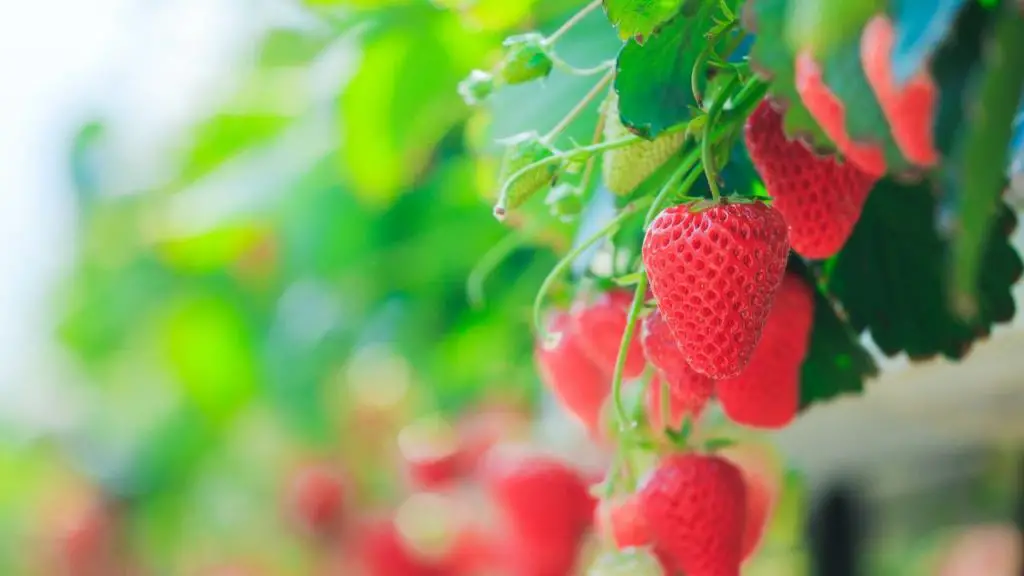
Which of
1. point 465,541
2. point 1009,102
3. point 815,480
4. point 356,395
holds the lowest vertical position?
point 815,480

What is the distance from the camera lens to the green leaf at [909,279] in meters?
0.60

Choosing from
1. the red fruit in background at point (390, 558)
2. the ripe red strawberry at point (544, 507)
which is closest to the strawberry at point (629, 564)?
the ripe red strawberry at point (544, 507)

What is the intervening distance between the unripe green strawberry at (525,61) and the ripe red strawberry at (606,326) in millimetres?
138

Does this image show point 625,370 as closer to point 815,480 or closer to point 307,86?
point 307,86

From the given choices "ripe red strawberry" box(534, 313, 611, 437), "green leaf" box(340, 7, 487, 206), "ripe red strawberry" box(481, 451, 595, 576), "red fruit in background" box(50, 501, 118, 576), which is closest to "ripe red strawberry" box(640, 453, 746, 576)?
"ripe red strawberry" box(534, 313, 611, 437)

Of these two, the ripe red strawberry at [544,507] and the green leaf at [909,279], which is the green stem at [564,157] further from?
the ripe red strawberry at [544,507]

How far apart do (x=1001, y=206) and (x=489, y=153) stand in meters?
0.40

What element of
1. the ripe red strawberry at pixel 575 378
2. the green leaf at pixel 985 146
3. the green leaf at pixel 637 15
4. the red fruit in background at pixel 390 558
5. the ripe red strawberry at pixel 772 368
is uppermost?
the green leaf at pixel 637 15

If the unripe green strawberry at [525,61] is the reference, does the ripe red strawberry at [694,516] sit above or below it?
below

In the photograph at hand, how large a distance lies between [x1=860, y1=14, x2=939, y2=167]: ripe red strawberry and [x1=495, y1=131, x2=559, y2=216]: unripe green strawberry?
171 millimetres

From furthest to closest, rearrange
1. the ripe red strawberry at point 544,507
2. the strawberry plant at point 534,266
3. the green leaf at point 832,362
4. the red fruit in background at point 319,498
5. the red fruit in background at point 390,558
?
the red fruit in background at point 319,498
the red fruit in background at point 390,558
the ripe red strawberry at point 544,507
the green leaf at point 832,362
the strawberry plant at point 534,266

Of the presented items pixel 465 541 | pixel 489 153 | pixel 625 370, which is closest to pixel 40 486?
pixel 465 541

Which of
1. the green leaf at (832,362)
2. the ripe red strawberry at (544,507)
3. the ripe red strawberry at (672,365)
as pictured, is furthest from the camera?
the ripe red strawberry at (544,507)

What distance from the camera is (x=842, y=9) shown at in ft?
1.19
